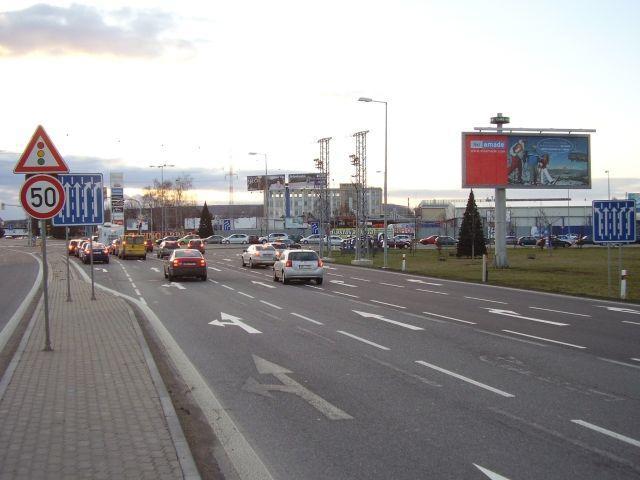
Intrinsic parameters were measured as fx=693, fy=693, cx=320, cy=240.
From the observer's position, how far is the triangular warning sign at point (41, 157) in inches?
428

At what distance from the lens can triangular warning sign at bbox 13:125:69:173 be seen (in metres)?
10.9

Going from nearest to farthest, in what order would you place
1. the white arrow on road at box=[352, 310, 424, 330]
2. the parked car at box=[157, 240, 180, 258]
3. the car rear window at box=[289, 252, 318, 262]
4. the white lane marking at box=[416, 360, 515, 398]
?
the white lane marking at box=[416, 360, 515, 398]
the white arrow on road at box=[352, 310, 424, 330]
the car rear window at box=[289, 252, 318, 262]
the parked car at box=[157, 240, 180, 258]

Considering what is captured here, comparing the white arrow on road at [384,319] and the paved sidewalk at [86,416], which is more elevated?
the paved sidewalk at [86,416]

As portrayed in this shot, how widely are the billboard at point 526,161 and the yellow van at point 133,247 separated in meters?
27.5

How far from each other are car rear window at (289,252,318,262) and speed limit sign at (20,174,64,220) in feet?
60.1

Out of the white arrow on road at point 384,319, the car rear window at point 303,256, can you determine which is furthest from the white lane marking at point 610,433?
A: the car rear window at point 303,256

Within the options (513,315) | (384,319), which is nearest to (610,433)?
(384,319)

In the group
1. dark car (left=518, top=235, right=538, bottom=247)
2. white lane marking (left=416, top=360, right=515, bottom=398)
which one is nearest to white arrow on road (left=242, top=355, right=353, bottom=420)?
white lane marking (left=416, top=360, right=515, bottom=398)

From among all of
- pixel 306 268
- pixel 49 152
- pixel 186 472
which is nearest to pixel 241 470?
pixel 186 472

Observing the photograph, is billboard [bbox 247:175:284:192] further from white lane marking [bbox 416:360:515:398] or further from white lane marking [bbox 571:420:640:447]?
white lane marking [bbox 571:420:640:447]

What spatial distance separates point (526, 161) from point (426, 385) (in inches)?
1333

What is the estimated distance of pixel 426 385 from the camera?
29.5 feet

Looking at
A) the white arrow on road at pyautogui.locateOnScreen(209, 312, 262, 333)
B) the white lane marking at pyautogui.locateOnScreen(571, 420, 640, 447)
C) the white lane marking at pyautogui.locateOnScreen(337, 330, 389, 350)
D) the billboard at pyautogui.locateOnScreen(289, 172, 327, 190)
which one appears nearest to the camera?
the white lane marking at pyautogui.locateOnScreen(571, 420, 640, 447)

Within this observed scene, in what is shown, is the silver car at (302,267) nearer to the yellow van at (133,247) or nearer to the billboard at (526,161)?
the billboard at (526,161)
